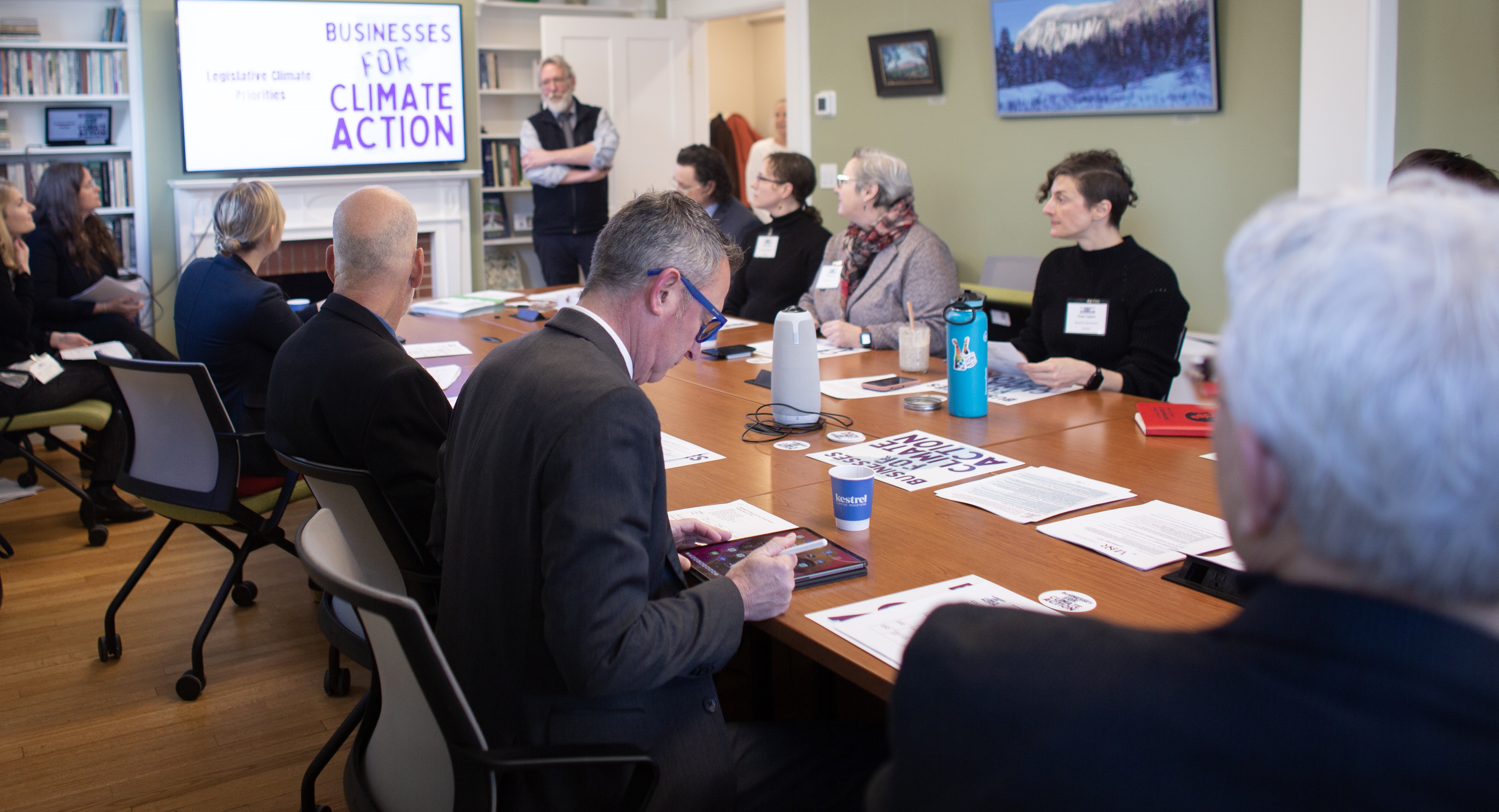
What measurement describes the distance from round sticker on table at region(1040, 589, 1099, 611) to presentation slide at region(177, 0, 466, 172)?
249 inches

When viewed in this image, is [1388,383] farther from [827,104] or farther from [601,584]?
[827,104]

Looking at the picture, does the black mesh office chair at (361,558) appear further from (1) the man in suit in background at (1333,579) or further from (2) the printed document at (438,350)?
(2) the printed document at (438,350)

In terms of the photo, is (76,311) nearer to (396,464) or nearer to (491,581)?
(396,464)

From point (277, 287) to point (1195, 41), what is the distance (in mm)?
3599

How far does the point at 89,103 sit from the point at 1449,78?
6663mm

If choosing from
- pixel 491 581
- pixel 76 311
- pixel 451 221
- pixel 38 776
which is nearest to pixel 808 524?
pixel 491 581

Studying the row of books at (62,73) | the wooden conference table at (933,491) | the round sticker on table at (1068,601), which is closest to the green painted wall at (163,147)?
the row of books at (62,73)

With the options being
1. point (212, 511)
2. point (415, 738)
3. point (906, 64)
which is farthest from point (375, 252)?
point (906, 64)

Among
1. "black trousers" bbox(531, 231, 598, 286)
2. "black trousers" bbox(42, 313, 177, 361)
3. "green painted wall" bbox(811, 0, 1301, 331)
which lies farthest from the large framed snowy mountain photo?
"black trousers" bbox(42, 313, 177, 361)

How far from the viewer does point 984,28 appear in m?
5.46

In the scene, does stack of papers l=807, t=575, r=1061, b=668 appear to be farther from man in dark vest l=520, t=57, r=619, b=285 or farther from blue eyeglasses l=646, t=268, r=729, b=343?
man in dark vest l=520, t=57, r=619, b=285

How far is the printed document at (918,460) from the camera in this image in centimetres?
214

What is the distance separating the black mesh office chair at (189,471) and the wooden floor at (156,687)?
0.12 meters

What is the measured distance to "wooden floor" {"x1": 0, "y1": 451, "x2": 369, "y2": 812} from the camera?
2.44 metres
